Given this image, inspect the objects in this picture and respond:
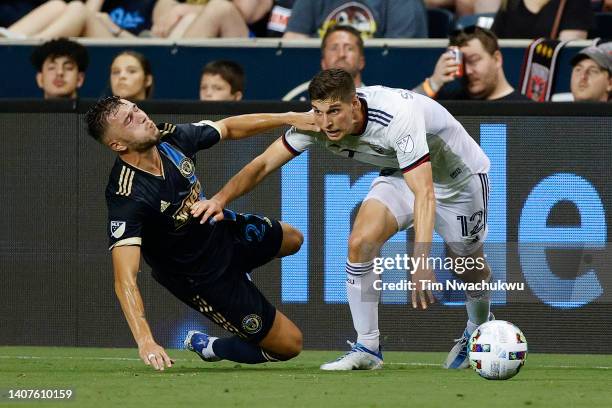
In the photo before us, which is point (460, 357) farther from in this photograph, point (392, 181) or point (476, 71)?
point (476, 71)

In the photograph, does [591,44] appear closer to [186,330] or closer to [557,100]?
[557,100]

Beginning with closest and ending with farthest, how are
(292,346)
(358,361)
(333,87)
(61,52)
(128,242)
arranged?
(128,242) → (333,87) → (358,361) → (292,346) → (61,52)

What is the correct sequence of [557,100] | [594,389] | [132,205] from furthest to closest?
1. [557,100]
2. [132,205]
3. [594,389]

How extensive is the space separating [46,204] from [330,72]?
3.29 meters

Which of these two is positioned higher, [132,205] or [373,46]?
[373,46]

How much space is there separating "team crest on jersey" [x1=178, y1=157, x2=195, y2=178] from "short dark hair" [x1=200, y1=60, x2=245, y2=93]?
260 centimetres

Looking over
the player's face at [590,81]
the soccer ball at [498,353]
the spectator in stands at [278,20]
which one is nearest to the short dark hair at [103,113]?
the soccer ball at [498,353]

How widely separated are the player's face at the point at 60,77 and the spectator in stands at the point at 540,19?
11.9 feet

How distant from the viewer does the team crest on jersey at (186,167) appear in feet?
27.9

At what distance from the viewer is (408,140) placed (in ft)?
27.3

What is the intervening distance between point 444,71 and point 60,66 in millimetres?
3172

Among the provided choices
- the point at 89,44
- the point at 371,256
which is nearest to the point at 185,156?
the point at 371,256

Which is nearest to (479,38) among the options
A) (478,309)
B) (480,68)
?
(480,68)

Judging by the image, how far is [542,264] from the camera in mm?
10234
